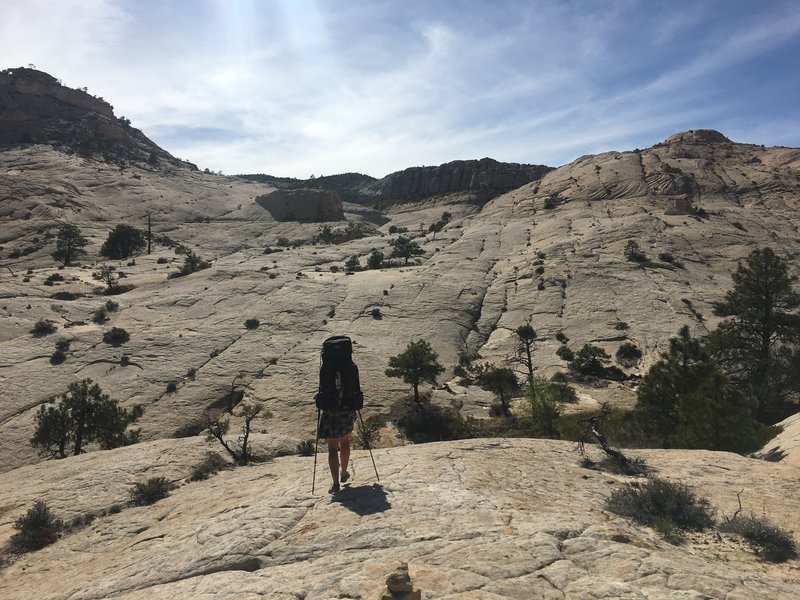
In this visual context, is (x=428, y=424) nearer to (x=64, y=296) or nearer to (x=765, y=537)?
(x=765, y=537)

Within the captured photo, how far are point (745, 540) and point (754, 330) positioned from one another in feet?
90.1

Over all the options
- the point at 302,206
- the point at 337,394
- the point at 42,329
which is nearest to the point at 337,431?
the point at 337,394

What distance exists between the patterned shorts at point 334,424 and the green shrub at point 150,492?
4842mm

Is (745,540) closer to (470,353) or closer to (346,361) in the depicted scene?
(346,361)

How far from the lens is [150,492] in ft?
34.3

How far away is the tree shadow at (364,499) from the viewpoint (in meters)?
7.25

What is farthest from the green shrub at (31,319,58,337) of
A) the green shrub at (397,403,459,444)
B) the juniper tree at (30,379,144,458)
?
the green shrub at (397,403,459,444)

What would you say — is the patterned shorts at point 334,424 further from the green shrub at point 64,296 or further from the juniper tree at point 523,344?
the green shrub at point 64,296

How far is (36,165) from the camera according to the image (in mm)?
92250

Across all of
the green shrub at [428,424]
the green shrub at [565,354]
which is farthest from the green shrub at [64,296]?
the green shrub at [565,354]

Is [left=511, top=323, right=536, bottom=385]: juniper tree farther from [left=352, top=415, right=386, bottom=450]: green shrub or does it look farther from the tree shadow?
the tree shadow

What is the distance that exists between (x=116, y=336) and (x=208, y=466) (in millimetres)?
29906

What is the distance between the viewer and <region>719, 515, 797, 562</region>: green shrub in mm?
5613

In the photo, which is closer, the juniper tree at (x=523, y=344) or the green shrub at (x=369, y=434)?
the green shrub at (x=369, y=434)
